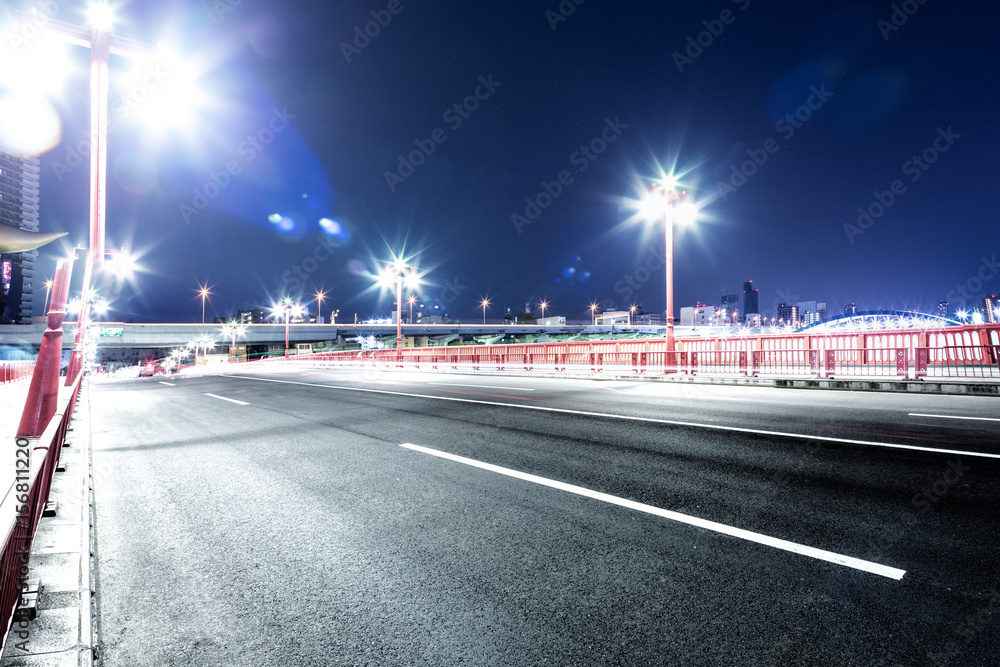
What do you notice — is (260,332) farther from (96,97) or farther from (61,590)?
(61,590)

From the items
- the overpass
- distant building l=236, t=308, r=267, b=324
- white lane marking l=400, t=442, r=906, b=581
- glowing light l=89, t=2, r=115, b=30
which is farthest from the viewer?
distant building l=236, t=308, r=267, b=324

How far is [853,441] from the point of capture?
6227 millimetres

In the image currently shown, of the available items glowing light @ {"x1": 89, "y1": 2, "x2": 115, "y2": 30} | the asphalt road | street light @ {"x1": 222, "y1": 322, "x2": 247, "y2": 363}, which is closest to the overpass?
street light @ {"x1": 222, "y1": 322, "x2": 247, "y2": 363}

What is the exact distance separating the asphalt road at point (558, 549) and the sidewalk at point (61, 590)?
0.47 ft

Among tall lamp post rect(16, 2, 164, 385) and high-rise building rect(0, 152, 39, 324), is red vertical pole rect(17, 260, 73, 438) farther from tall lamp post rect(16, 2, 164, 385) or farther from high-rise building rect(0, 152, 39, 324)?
high-rise building rect(0, 152, 39, 324)

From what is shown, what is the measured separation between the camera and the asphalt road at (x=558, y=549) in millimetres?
2201

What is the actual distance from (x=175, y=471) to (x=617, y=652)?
5769 mm

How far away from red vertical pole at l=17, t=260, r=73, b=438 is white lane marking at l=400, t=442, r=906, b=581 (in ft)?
16.9

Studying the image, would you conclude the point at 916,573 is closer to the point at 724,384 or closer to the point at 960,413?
the point at 960,413

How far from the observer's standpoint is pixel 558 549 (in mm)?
3193

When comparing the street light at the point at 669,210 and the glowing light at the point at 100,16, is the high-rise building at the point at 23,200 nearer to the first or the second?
the glowing light at the point at 100,16

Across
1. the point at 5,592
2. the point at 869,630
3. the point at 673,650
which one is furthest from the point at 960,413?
the point at 5,592

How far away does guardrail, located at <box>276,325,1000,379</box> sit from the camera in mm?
14617

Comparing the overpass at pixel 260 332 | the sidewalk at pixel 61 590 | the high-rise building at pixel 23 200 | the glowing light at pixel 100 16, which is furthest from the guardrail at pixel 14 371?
the high-rise building at pixel 23 200
